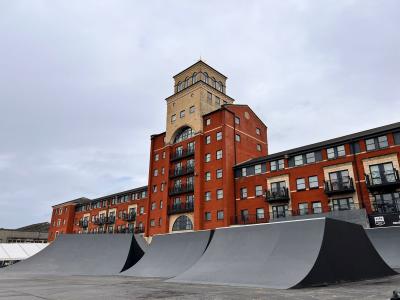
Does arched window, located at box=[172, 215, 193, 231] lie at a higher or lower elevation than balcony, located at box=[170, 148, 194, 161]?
lower

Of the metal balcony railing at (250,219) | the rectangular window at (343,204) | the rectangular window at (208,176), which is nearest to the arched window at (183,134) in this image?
the rectangular window at (208,176)

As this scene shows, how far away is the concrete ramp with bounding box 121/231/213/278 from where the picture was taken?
62.0 ft

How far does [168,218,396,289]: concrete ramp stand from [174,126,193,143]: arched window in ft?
92.9

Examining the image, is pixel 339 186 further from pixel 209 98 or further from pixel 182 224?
pixel 209 98

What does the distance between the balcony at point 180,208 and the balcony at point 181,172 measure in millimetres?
4074

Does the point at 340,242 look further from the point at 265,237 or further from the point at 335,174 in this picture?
the point at 335,174

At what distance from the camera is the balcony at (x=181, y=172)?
40.7 meters

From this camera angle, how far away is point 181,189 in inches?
1618

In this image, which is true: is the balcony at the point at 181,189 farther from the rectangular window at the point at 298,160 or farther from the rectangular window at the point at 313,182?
the rectangular window at the point at 313,182

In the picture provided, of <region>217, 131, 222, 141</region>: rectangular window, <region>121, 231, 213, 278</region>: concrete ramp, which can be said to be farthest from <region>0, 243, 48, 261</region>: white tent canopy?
<region>217, 131, 222, 141</region>: rectangular window

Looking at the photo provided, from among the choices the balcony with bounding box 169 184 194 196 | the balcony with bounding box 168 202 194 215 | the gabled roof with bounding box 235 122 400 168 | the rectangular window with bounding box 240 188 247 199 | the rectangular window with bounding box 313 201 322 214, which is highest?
the gabled roof with bounding box 235 122 400 168

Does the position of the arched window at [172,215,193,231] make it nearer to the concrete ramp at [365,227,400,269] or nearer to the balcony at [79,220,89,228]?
the concrete ramp at [365,227,400,269]

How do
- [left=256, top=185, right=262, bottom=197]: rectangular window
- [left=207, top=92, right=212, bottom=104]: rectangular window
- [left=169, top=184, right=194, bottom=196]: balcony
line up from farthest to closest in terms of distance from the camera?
[left=207, top=92, right=212, bottom=104]: rectangular window
[left=169, top=184, right=194, bottom=196]: balcony
[left=256, top=185, right=262, bottom=197]: rectangular window

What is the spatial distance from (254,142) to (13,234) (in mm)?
71035
